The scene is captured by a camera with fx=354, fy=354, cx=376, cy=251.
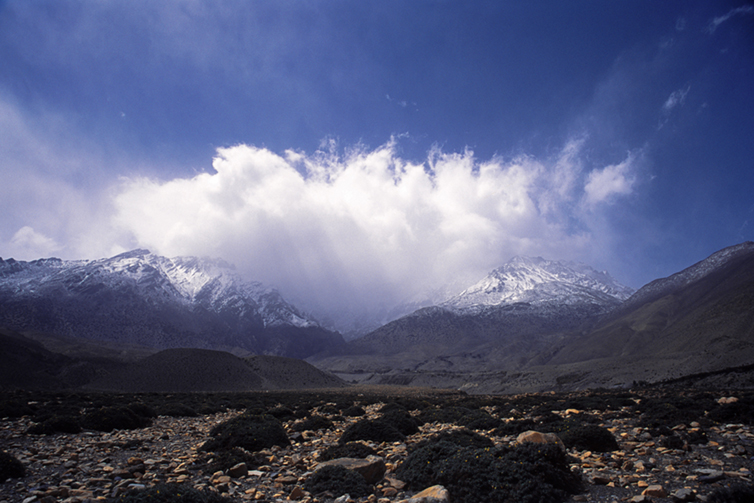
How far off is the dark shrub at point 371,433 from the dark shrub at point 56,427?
12930 mm

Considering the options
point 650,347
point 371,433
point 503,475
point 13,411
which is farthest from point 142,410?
point 650,347

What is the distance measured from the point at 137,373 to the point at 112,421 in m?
82.4

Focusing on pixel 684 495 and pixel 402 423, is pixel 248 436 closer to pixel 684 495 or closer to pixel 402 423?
pixel 402 423

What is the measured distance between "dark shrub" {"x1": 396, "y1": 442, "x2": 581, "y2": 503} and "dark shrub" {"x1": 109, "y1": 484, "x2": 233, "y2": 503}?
15.6 ft

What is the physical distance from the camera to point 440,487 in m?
7.70

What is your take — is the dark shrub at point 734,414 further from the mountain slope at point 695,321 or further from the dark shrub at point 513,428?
the mountain slope at point 695,321

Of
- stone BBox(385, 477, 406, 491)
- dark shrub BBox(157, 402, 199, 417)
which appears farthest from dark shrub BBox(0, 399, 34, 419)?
stone BBox(385, 477, 406, 491)

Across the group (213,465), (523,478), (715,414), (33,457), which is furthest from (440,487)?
(715,414)

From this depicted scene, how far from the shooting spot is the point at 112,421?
1855 centimetres

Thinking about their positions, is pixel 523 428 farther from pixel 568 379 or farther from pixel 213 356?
pixel 213 356

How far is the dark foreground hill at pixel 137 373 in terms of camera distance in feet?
243

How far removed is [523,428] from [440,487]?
9.12 m

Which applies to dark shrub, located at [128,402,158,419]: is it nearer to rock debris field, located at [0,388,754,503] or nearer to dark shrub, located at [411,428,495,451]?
rock debris field, located at [0,388,754,503]

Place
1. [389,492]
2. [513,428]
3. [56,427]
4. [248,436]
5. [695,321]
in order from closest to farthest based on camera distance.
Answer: [389,492]
[248,436]
[513,428]
[56,427]
[695,321]
